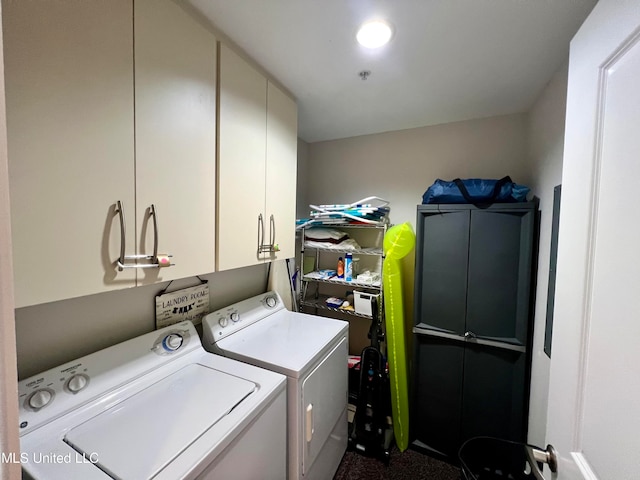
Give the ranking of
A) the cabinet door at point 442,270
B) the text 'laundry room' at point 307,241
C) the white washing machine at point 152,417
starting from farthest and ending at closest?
the cabinet door at point 442,270
the white washing machine at point 152,417
the text 'laundry room' at point 307,241

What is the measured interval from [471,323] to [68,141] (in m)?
2.15

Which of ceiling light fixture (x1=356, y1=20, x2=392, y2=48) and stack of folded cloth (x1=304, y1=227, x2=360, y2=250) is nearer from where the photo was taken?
ceiling light fixture (x1=356, y1=20, x2=392, y2=48)

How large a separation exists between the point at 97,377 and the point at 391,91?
2.10 meters

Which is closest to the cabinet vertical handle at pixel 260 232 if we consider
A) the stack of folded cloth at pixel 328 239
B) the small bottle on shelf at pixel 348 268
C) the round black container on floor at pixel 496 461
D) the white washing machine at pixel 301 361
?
the white washing machine at pixel 301 361

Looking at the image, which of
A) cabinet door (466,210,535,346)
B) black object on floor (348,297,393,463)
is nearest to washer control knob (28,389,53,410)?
black object on floor (348,297,393,463)

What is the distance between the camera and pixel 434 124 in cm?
218

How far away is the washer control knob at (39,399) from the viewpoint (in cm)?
82

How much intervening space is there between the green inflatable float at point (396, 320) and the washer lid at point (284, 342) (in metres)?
0.45

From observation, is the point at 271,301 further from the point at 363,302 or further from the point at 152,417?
the point at 152,417

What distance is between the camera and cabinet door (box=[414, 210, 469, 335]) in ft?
5.64

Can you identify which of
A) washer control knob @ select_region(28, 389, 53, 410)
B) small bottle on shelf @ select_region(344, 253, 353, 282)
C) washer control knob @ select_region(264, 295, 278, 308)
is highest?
small bottle on shelf @ select_region(344, 253, 353, 282)

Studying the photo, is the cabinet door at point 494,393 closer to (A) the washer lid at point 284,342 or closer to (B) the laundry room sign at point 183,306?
(A) the washer lid at point 284,342

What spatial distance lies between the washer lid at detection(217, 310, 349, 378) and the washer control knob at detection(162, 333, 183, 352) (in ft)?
0.66

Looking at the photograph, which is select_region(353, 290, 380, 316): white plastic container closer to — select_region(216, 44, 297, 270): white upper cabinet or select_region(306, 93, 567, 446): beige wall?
select_region(306, 93, 567, 446): beige wall
